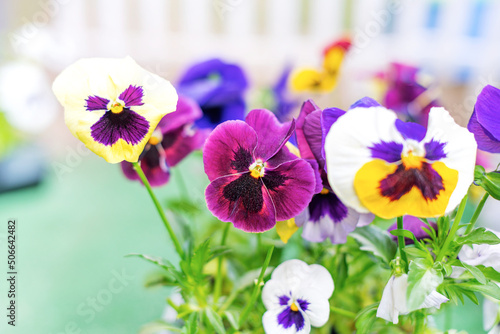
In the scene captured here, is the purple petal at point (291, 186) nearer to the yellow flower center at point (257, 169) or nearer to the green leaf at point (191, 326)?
the yellow flower center at point (257, 169)

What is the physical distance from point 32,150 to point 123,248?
520 mm

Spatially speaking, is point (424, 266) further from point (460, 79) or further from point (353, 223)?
point (460, 79)

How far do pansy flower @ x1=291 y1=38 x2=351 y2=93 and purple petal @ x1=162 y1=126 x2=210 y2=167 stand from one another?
296 mm

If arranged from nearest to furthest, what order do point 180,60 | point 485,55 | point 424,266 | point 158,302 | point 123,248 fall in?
point 424,266
point 158,302
point 123,248
point 485,55
point 180,60

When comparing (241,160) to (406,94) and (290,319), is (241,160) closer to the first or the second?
(290,319)

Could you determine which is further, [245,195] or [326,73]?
[326,73]

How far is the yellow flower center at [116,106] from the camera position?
0.34m

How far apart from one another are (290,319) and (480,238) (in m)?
0.16

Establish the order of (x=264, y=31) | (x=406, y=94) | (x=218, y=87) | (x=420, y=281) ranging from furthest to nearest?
(x=264, y=31)
(x=406, y=94)
(x=218, y=87)
(x=420, y=281)

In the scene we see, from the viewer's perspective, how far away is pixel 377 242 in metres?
0.40

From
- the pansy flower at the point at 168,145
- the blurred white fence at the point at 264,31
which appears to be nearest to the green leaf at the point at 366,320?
the pansy flower at the point at 168,145

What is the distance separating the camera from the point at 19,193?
121 cm

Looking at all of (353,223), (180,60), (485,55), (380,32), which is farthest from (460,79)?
(353,223)

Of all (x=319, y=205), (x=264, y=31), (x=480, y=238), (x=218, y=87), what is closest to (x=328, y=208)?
(x=319, y=205)
